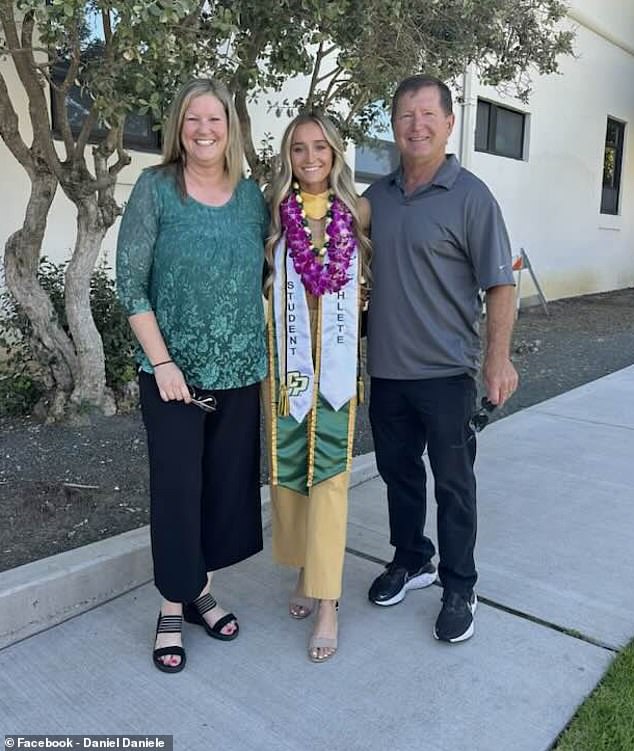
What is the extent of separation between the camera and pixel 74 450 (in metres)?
4.55

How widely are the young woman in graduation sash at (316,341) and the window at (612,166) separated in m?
13.8

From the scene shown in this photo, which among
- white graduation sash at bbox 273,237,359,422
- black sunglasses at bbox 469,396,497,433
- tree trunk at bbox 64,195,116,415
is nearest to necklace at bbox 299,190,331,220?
white graduation sash at bbox 273,237,359,422

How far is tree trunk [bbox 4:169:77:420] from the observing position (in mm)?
4766

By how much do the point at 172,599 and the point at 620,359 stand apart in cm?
711

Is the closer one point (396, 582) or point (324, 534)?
point (324, 534)

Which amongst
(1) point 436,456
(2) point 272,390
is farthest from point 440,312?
(2) point 272,390

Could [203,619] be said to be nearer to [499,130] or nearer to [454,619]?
[454,619]

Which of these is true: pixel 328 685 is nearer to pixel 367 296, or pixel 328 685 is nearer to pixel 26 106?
pixel 367 296

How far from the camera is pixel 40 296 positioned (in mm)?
4918

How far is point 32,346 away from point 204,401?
3.01m

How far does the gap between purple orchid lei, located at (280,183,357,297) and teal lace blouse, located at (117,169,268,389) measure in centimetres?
11

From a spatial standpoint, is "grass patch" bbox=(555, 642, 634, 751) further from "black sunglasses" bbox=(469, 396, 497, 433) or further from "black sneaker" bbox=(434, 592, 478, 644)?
"black sunglasses" bbox=(469, 396, 497, 433)

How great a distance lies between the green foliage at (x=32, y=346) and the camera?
5.10m

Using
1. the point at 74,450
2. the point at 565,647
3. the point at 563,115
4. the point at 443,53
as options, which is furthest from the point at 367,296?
the point at 563,115
